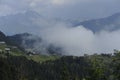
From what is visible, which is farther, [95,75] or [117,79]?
[95,75]

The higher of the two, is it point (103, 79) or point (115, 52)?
point (115, 52)

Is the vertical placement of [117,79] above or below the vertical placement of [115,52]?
below

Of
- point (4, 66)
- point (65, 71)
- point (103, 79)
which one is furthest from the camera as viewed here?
point (4, 66)

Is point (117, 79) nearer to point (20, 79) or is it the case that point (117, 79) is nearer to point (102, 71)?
point (102, 71)

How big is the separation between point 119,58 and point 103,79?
222 inches

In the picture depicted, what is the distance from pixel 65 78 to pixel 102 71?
144 ft

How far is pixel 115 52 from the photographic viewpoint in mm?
34844

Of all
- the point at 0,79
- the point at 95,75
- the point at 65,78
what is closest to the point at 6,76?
the point at 0,79

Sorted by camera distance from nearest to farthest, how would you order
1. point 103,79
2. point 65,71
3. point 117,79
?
point 117,79 < point 103,79 < point 65,71

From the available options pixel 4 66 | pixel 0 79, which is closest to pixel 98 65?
pixel 0 79

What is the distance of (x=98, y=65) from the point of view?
4003cm

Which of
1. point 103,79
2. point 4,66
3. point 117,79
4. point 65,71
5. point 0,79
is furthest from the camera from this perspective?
point 4,66

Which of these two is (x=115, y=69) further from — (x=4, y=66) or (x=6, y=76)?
(x=4, y=66)

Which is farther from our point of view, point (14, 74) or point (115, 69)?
point (14, 74)
